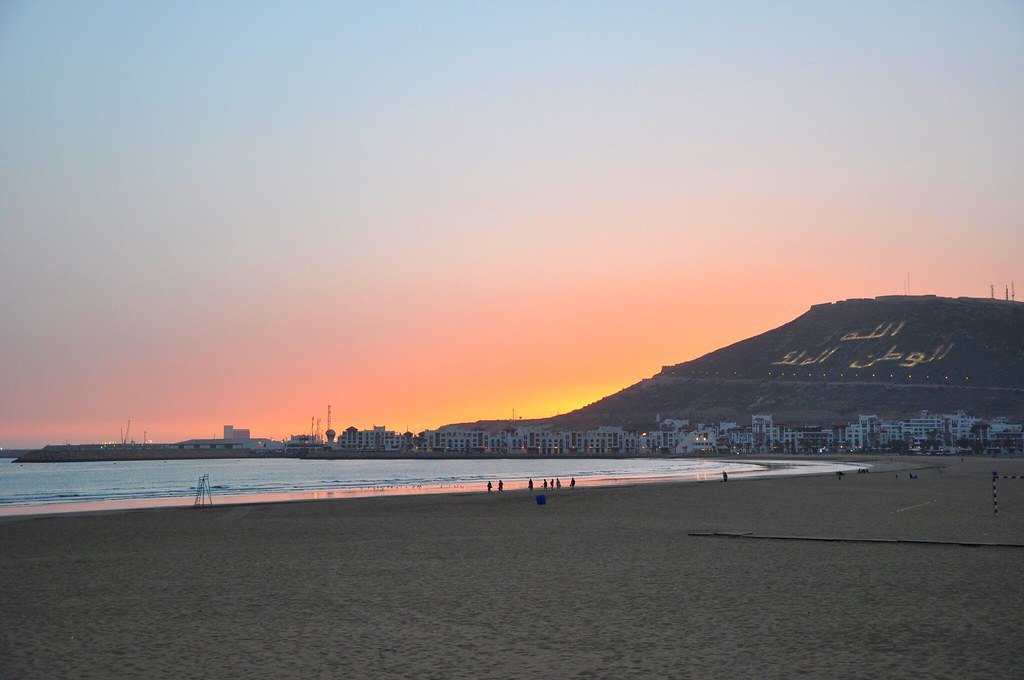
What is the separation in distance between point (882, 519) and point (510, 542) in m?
12.8

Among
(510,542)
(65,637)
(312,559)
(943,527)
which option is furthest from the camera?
(943,527)

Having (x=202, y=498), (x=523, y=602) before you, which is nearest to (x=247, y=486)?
(x=202, y=498)

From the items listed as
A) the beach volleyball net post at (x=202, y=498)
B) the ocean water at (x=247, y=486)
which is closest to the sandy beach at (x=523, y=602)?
the beach volleyball net post at (x=202, y=498)

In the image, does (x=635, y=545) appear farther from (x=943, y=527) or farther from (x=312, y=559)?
(x=943, y=527)

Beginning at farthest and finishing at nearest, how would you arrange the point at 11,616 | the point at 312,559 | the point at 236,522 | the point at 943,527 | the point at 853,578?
the point at 236,522
the point at 943,527
the point at 312,559
the point at 853,578
the point at 11,616

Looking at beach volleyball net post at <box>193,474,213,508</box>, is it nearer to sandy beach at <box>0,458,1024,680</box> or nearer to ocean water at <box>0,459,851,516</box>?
ocean water at <box>0,459,851,516</box>

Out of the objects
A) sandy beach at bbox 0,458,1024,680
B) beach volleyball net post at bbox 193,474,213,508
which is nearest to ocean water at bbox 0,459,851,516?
beach volleyball net post at bbox 193,474,213,508

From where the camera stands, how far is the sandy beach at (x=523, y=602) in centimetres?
1003

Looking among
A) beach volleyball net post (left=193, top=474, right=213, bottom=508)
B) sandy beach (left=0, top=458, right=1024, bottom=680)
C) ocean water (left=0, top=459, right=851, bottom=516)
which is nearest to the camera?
sandy beach (left=0, top=458, right=1024, bottom=680)

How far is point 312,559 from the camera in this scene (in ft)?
64.5

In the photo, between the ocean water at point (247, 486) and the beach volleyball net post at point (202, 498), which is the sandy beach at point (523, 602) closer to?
the beach volleyball net post at point (202, 498)

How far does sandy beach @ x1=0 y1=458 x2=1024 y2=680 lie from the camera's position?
32.9 ft

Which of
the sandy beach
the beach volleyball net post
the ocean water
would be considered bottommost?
the ocean water

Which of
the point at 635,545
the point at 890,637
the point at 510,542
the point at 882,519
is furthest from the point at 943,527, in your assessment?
A: the point at 890,637
